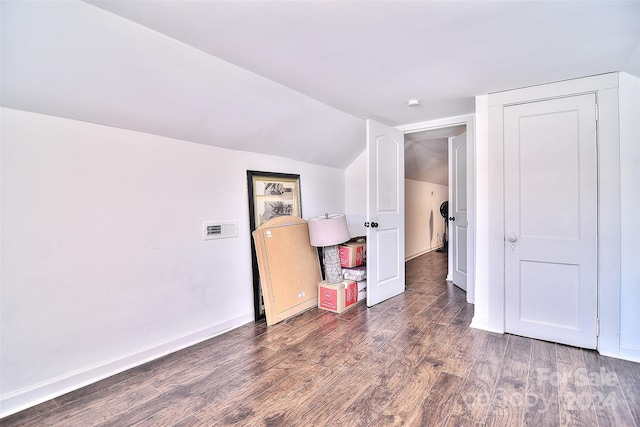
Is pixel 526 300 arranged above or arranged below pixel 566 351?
above

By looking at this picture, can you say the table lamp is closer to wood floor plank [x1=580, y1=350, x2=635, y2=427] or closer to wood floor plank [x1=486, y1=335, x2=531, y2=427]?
wood floor plank [x1=486, y1=335, x2=531, y2=427]

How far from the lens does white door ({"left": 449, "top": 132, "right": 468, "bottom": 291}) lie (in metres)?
4.14

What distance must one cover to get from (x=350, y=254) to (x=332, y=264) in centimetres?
32

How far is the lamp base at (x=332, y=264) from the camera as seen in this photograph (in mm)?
3492

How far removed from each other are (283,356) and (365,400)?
2.61 ft

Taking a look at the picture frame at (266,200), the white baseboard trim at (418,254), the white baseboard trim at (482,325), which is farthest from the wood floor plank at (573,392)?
the white baseboard trim at (418,254)

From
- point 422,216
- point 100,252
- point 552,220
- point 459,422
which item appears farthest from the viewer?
point 422,216

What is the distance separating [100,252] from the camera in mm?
2115

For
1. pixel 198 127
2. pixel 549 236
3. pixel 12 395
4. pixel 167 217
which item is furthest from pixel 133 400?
pixel 549 236

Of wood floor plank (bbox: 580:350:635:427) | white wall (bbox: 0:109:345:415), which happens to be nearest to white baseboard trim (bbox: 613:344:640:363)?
wood floor plank (bbox: 580:350:635:427)

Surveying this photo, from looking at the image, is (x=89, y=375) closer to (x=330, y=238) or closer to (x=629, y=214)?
(x=330, y=238)

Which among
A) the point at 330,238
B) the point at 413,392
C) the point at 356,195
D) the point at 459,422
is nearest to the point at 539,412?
the point at 459,422

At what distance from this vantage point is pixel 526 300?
2729 mm

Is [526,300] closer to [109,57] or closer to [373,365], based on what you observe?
[373,365]
